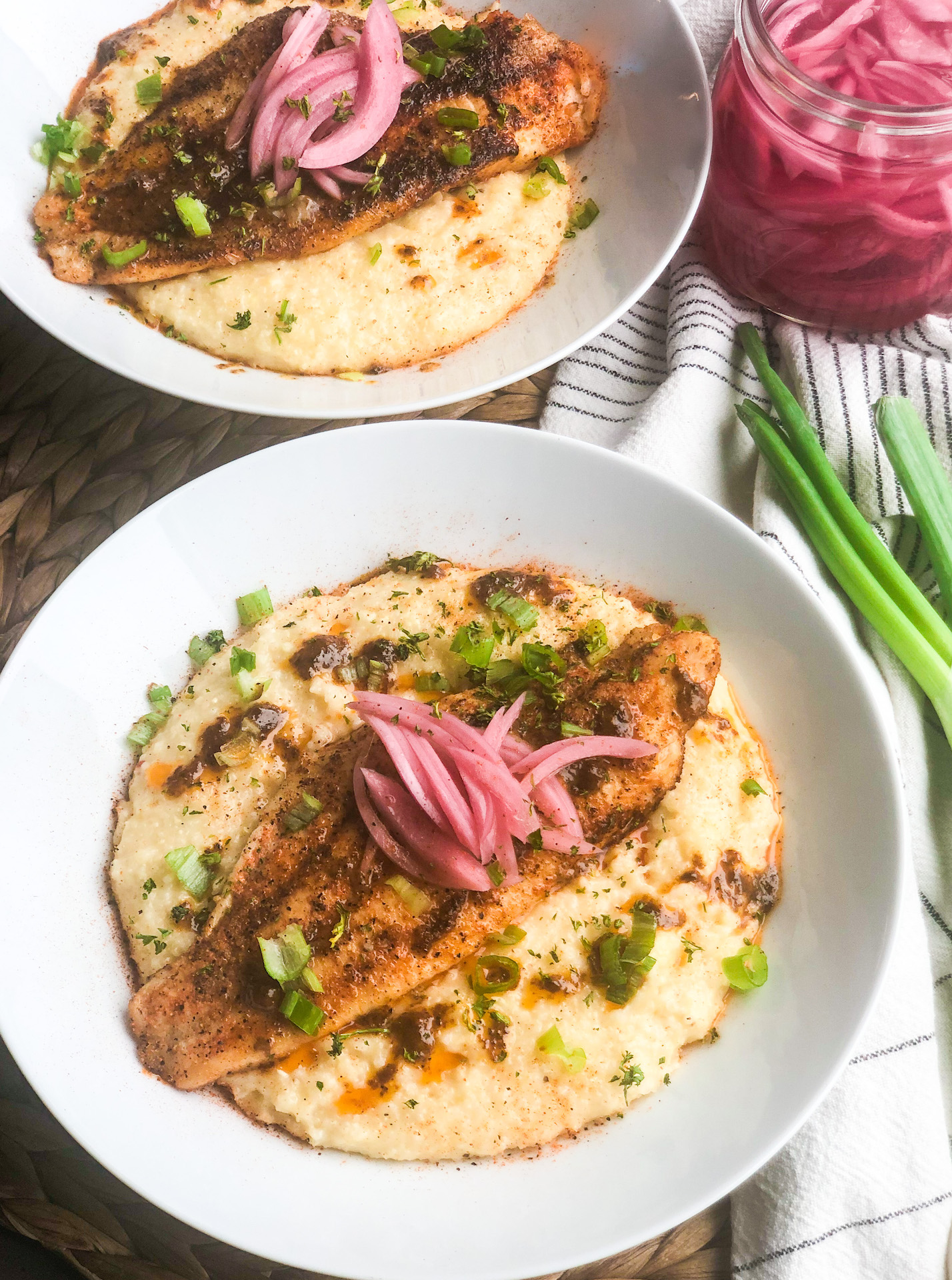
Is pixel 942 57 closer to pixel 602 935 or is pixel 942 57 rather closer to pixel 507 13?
pixel 507 13

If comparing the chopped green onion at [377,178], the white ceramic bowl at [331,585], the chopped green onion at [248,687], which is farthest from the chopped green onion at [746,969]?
the chopped green onion at [377,178]

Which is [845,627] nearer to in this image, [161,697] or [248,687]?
[248,687]

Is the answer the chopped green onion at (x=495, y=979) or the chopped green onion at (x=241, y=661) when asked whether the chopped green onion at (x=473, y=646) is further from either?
the chopped green onion at (x=495, y=979)

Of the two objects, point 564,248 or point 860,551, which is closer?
point 860,551

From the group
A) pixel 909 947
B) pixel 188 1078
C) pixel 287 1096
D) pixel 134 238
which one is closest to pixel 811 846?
pixel 909 947

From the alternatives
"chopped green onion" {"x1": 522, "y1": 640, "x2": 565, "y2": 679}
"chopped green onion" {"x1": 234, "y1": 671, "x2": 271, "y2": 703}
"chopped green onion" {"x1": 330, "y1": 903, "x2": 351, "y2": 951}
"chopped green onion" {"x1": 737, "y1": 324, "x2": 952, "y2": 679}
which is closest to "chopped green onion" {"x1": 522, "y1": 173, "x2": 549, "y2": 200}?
"chopped green onion" {"x1": 737, "y1": 324, "x2": 952, "y2": 679}

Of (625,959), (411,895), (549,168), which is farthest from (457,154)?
(625,959)
